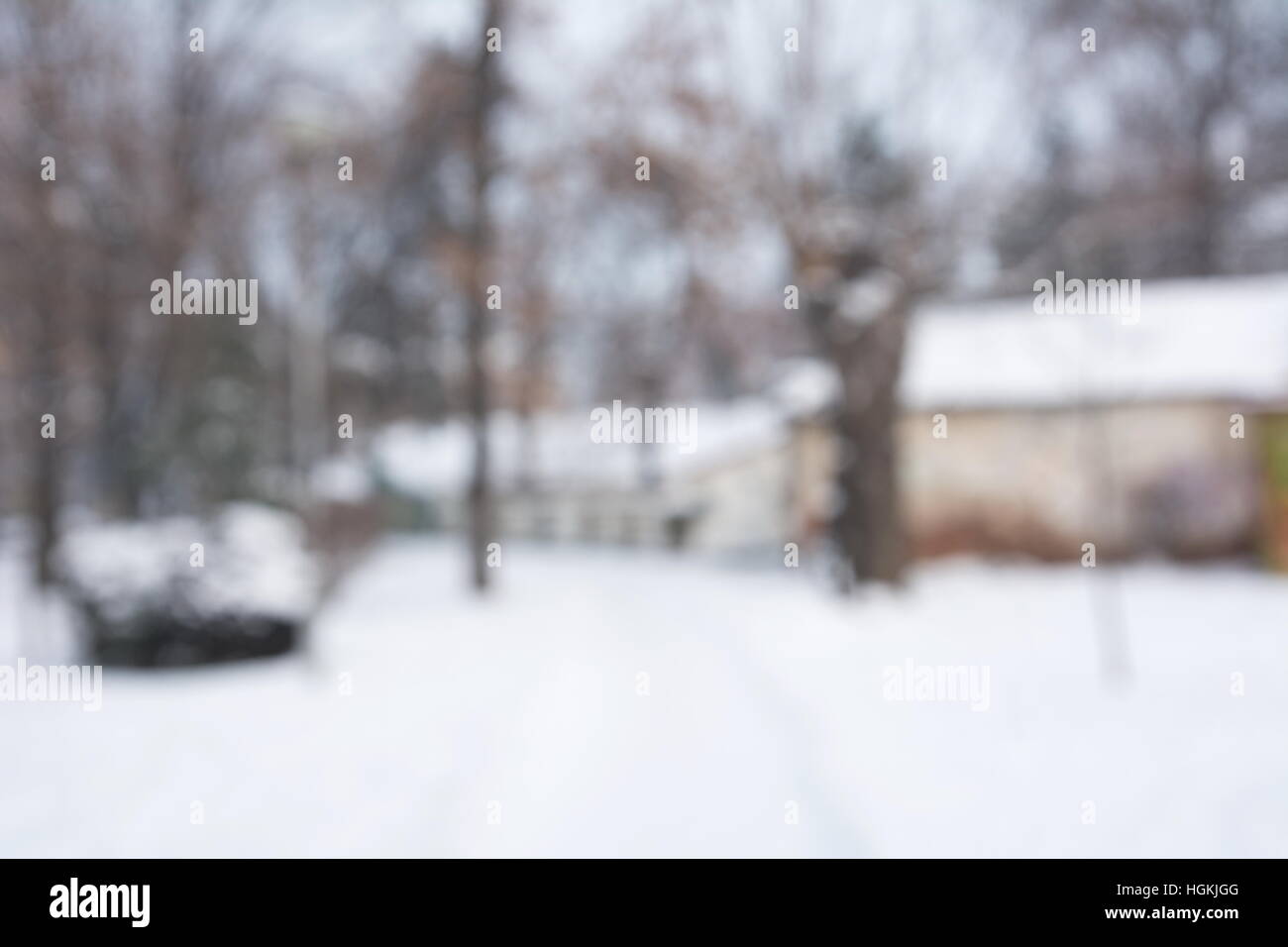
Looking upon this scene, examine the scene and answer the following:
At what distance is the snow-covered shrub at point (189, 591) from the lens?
824 cm

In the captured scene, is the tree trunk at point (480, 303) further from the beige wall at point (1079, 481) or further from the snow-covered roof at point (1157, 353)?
the beige wall at point (1079, 481)

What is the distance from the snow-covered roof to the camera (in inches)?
604

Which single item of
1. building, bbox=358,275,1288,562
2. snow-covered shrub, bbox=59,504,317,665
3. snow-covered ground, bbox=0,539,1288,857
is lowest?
snow-covered ground, bbox=0,539,1288,857

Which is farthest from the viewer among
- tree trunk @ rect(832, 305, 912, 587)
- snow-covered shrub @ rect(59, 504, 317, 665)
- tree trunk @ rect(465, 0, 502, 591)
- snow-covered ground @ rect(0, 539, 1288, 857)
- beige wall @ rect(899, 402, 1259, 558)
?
beige wall @ rect(899, 402, 1259, 558)

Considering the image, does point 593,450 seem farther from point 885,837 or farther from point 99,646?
point 885,837

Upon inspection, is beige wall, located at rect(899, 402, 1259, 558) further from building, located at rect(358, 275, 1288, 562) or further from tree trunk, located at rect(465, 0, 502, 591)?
tree trunk, located at rect(465, 0, 502, 591)

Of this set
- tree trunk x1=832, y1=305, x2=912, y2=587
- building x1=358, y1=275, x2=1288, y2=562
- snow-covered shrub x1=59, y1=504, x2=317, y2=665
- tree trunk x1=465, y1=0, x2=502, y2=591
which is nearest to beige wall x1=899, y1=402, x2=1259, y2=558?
building x1=358, y1=275, x2=1288, y2=562

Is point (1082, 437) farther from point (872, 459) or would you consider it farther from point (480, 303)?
point (480, 303)

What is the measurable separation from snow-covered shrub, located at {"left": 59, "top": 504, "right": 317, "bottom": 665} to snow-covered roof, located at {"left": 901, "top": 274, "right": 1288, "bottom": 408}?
9.50 meters

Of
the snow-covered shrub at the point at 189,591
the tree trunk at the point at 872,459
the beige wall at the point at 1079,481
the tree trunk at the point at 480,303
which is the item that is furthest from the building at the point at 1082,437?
the snow-covered shrub at the point at 189,591

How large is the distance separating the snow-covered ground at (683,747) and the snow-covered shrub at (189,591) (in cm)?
28

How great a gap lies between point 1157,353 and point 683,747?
49.5 ft

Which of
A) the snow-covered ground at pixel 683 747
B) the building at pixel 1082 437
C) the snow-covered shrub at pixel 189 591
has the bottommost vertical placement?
the snow-covered ground at pixel 683 747


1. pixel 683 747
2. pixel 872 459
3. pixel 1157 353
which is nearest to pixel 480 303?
pixel 872 459
